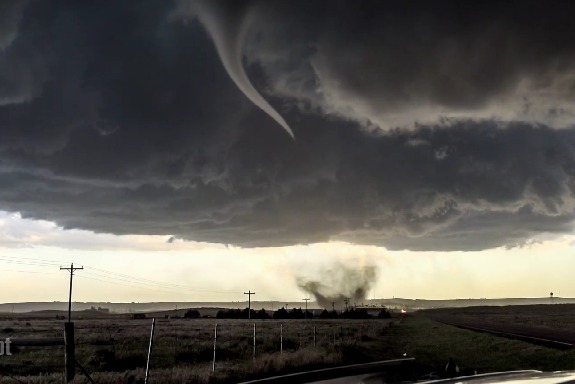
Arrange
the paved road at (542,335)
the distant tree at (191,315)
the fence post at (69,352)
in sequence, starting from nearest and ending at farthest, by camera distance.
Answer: the fence post at (69,352) → the paved road at (542,335) → the distant tree at (191,315)

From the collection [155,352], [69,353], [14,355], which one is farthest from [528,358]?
[14,355]

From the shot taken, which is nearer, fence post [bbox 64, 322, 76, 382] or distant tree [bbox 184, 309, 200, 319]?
fence post [bbox 64, 322, 76, 382]

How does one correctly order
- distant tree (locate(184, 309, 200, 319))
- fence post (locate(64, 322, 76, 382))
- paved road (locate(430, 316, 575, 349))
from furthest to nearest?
distant tree (locate(184, 309, 200, 319)) < paved road (locate(430, 316, 575, 349)) < fence post (locate(64, 322, 76, 382))

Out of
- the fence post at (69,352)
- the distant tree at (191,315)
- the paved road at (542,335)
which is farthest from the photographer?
the distant tree at (191,315)

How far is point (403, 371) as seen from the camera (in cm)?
2242

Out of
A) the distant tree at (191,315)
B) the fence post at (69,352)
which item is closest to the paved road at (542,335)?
the fence post at (69,352)

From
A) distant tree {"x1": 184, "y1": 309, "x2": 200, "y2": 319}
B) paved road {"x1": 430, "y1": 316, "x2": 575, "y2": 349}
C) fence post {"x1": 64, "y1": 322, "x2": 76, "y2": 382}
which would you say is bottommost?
paved road {"x1": 430, "y1": 316, "x2": 575, "y2": 349}

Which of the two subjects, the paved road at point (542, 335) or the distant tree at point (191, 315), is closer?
the paved road at point (542, 335)

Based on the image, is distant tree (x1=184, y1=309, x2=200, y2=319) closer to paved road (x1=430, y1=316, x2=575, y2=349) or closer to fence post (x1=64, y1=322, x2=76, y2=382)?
paved road (x1=430, y1=316, x2=575, y2=349)

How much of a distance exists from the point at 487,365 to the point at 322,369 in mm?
8509

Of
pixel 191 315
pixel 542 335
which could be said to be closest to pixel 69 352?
pixel 542 335

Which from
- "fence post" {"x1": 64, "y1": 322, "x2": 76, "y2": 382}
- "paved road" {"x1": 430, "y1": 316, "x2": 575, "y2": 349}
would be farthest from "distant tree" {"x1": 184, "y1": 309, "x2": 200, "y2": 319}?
"fence post" {"x1": 64, "y1": 322, "x2": 76, "y2": 382}

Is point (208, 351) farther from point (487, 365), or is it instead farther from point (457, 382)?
point (457, 382)

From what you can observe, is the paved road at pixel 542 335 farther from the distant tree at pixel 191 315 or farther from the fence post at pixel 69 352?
the distant tree at pixel 191 315
